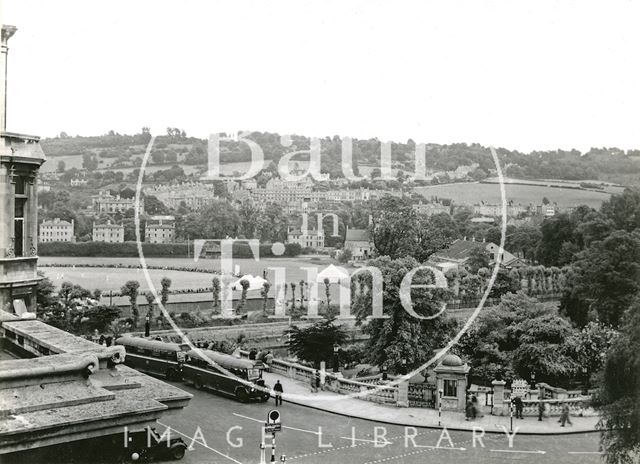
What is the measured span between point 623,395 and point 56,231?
130855mm

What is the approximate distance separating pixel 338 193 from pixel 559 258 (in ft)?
312

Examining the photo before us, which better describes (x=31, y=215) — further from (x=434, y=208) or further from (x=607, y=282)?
(x=434, y=208)

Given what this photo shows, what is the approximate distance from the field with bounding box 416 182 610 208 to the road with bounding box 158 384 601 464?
12320cm

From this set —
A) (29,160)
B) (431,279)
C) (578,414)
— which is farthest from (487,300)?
(29,160)

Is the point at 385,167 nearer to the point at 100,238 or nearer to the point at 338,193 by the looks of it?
the point at 338,193

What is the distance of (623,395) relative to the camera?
19281 mm

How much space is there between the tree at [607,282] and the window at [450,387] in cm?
2414

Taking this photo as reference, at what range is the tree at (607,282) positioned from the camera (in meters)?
51.3

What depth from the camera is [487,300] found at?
233 feet

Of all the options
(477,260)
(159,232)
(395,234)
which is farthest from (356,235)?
(395,234)

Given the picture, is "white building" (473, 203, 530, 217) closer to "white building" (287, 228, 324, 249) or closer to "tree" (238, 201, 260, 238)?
"white building" (287, 228, 324, 249)

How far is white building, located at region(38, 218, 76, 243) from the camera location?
440 feet

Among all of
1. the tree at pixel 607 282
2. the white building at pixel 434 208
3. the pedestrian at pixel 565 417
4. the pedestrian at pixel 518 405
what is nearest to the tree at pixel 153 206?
the white building at pixel 434 208

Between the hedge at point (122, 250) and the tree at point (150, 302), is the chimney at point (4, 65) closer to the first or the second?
the tree at point (150, 302)
